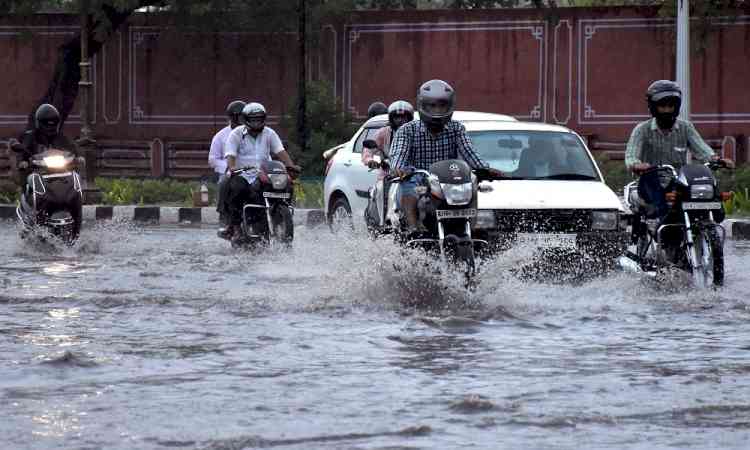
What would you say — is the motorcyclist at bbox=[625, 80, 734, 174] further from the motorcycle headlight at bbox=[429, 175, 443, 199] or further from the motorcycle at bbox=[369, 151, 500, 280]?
the motorcycle headlight at bbox=[429, 175, 443, 199]

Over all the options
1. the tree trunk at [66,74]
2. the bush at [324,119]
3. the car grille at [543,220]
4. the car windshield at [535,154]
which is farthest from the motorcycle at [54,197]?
the tree trunk at [66,74]

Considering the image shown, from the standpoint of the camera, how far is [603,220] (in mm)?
12773

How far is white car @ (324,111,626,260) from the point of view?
41.2 ft

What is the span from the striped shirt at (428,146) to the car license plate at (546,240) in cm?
90

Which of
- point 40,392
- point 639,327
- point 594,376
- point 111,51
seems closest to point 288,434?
point 40,392

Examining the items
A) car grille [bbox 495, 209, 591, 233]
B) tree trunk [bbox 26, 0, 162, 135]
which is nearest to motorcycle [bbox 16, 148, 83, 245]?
car grille [bbox 495, 209, 591, 233]

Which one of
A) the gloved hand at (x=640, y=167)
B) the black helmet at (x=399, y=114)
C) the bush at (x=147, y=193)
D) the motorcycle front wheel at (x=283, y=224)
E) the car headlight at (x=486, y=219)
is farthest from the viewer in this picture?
the bush at (x=147, y=193)

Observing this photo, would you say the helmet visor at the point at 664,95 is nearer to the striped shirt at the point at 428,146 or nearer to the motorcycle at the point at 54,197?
the striped shirt at the point at 428,146

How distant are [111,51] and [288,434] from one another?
26.8 metres

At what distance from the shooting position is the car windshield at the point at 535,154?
13.7 meters

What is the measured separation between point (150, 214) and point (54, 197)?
7533 mm

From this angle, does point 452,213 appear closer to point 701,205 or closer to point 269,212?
point 701,205

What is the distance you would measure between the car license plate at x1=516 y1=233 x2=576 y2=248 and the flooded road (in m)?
0.38

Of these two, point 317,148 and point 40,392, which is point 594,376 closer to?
point 40,392
